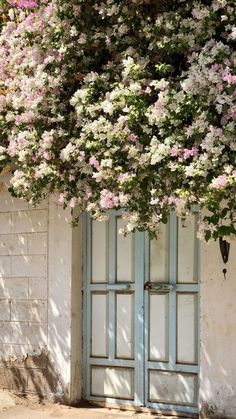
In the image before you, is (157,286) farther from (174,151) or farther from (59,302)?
(174,151)

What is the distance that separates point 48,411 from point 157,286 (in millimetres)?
1702

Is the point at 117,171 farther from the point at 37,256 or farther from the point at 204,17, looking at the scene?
the point at 37,256

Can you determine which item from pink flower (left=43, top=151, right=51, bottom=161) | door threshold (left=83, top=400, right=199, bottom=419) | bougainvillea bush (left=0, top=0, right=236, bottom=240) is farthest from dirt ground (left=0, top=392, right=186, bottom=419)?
pink flower (left=43, top=151, right=51, bottom=161)

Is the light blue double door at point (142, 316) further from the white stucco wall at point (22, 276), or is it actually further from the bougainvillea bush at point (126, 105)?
the bougainvillea bush at point (126, 105)

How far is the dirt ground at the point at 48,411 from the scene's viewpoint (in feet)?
23.5

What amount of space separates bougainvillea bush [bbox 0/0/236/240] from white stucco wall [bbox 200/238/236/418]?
752mm

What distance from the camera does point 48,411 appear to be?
293 inches

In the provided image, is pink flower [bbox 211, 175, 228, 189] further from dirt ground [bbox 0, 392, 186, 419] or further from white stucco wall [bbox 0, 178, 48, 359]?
white stucco wall [bbox 0, 178, 48, 359]

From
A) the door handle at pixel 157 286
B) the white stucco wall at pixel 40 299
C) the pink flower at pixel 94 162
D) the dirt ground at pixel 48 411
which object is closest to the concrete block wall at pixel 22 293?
the white stucco wall at pixel 40 299

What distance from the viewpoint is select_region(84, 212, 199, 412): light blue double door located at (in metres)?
7.10

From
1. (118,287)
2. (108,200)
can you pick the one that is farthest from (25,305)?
(108,200)

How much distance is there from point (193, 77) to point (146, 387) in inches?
135

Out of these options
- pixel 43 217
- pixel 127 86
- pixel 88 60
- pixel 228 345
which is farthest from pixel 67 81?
pixel 228 345

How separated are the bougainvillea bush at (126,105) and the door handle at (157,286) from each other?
126 cm
